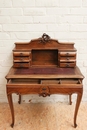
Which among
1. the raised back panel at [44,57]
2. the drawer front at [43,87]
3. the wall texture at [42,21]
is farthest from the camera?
the raised back panel at [44,57]

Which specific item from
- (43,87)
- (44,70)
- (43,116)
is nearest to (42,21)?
(44,70)

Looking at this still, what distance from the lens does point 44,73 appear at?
1.49 metres

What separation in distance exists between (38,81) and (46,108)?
1.89 ft

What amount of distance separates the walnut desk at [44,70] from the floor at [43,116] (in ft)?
0.33

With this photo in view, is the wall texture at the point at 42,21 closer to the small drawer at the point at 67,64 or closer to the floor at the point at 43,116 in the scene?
the small drawer at the point at 67,64

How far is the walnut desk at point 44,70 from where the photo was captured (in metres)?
1.37

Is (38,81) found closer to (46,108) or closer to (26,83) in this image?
(26,83)

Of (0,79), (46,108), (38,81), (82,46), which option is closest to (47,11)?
(82,46)

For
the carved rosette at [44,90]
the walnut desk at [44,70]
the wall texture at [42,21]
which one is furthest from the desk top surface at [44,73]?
the wall texture at [42,21]

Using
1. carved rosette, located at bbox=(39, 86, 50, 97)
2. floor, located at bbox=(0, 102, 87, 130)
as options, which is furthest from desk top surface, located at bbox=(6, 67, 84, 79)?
floor, located at bbox=(0, 102, 87, 130)

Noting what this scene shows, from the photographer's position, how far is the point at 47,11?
1617 mm

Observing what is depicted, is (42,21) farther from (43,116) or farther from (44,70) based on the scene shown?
(43,116)

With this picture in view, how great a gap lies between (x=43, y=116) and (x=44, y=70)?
0.54 meters

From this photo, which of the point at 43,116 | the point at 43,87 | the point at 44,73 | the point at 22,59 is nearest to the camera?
the point at 43,87
